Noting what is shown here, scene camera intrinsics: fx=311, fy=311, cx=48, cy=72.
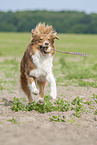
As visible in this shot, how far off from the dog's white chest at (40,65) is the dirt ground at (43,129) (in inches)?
31.5

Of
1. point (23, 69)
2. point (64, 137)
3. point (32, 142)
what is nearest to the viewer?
point (32, 142)

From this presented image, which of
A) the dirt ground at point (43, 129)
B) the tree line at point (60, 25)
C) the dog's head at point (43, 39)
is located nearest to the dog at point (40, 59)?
the dog's head at point (43, 39)

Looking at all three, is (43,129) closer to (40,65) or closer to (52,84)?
(52,84)

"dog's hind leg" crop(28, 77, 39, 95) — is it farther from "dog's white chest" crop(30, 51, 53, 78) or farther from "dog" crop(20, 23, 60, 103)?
"dog's white chest" crop(30, 51, 53, 78)

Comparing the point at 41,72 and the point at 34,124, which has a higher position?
the point at 41,72

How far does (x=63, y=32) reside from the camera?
8531 centimetres

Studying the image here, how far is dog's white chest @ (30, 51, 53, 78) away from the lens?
6.20 metres

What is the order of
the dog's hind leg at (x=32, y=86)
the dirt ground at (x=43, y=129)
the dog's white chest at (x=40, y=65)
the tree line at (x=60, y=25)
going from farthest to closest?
the tree line at (x=60, y=25) → the dog's white chest at (x=40, y=65) → the dog's hind leg at (x=32, y=86) → the dirt ground at (x=43, y=129)

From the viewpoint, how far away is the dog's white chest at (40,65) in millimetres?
6195

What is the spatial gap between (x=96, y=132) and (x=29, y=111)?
6.07ft

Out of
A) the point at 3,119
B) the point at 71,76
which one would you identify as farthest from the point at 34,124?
the point at 71,76

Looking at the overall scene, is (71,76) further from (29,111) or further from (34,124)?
(34,124)

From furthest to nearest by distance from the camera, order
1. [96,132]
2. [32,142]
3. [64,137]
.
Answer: [96,132] < [64,137] < [32,142]

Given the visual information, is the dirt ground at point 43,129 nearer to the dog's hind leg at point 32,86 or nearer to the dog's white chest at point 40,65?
the dog's hind leg at point 32,86
